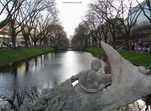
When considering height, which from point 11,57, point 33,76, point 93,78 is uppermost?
point 93,78

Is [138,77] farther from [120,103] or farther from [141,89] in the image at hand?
[120,103]

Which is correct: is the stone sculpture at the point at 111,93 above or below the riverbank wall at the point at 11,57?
above

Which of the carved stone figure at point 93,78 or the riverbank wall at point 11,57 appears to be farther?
the riverbank wall at point 11,57

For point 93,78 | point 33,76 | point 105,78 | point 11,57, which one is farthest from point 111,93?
point 11,57

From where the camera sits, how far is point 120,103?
7527mm

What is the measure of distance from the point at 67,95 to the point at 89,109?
0.80 meters

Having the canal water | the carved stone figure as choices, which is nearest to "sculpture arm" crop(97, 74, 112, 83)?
the carved stone figure

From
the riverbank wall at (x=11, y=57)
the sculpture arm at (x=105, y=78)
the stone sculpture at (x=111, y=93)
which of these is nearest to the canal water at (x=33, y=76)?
the riverbank wall at (x=11, y=57)

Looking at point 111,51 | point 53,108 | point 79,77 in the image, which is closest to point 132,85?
point 111,51

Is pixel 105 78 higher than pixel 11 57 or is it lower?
higher

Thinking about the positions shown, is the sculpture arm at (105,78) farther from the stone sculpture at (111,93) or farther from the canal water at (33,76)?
the canal water at (33,76)

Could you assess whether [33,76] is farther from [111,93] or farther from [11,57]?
[11,57]

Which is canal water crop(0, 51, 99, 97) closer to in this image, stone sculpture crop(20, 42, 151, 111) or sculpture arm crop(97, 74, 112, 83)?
stone sculpture crop(20, 42, 151, 111)

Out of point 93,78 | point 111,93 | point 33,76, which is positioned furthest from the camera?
point 33,76
